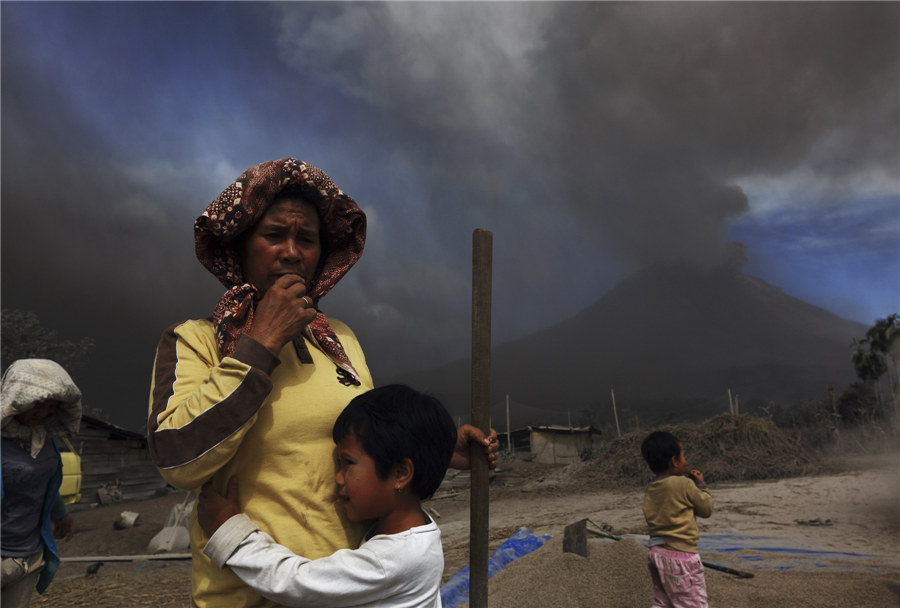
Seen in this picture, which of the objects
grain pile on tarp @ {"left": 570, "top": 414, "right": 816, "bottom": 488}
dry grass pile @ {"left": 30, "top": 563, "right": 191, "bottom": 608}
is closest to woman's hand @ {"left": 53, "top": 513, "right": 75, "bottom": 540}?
dry grass pile @ {"left": 30, "top": 563, "right": 191, "bottom": 608}

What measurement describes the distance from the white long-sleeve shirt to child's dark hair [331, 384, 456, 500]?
0.15 meters

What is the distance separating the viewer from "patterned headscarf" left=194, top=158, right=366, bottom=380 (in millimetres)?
1255

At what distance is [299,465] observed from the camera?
1.16 metres

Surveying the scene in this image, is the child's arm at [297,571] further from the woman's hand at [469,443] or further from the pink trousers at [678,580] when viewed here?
the pink trousers at [678,580]

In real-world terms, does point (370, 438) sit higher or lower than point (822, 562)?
higher

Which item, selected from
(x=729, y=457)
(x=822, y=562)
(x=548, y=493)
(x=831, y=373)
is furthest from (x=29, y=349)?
(x=831, y=373)

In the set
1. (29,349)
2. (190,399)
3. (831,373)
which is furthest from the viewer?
(831,373)

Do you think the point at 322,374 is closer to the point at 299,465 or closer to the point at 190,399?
the point at 299,465

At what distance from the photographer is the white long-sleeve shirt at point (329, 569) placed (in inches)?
40.0

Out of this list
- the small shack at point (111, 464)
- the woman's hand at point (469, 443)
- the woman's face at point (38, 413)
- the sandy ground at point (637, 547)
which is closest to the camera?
the woman's hand at point (469, 443)

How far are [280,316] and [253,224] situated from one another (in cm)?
36

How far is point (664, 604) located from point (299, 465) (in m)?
3.54

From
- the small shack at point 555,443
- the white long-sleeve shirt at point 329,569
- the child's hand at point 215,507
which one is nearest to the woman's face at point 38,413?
the child's hand at point 215,507

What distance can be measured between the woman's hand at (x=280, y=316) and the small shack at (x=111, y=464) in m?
13.8
